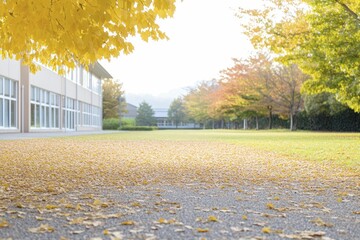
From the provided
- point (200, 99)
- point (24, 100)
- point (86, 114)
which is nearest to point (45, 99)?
point (24, 100)

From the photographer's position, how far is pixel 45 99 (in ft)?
82.4

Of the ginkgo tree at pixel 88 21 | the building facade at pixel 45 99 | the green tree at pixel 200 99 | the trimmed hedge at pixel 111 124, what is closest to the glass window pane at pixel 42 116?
the building facade at pixel 45 99

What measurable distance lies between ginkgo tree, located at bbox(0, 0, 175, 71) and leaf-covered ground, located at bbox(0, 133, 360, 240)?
65.2 inches

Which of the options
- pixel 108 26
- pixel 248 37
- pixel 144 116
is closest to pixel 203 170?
pixel 108 26

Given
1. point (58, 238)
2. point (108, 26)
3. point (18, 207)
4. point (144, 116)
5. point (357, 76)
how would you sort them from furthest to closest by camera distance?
point (144, 116)
point (357, 76)
point (108, 26)
point (18, 207)
point (58, 238)

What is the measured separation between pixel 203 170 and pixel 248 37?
9865mm

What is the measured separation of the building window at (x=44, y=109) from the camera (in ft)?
75.8

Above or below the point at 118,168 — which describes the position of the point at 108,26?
above

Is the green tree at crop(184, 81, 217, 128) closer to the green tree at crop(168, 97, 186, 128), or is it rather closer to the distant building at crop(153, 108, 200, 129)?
the green tree at crop(168, 97, 186, 128)

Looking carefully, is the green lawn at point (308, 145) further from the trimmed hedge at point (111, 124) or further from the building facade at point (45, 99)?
the trimmed hedge at point (111, 124)

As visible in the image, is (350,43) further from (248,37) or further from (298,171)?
(298,171)

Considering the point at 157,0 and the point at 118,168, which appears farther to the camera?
the point at 118,168

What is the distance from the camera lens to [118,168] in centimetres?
667

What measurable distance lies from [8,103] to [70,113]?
457 inches
